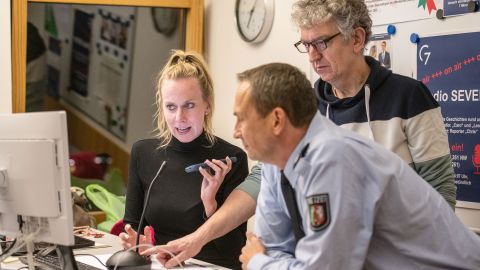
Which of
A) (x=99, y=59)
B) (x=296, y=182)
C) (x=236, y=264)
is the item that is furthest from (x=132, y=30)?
(x=296, y=182)

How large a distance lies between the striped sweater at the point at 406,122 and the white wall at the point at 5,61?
2.25 metres

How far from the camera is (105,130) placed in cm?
577

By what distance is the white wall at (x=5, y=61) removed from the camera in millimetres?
3734

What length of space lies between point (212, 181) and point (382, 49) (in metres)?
1.02

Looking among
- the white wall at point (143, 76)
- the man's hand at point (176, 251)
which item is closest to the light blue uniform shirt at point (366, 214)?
the man's hand at point (176, 251)

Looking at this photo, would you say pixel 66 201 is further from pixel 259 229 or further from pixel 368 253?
pixel 368 253

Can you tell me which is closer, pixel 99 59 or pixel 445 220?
pixel 445 220

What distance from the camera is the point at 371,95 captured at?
7.24ft

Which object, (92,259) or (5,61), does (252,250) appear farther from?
(5,61)

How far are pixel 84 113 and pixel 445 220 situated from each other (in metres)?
4.80

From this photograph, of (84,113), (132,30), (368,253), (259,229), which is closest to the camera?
(368,253)

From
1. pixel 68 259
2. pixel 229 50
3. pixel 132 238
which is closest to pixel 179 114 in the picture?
pixel 132 238

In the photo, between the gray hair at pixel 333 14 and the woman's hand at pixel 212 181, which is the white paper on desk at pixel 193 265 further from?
the gray hair at pixel 333 14

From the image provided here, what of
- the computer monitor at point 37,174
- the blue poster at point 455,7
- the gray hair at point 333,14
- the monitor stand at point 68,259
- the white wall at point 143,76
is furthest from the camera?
the white wall at point 143,76
